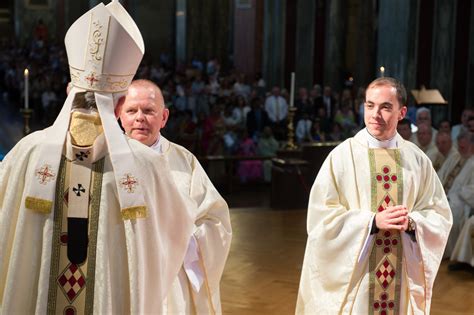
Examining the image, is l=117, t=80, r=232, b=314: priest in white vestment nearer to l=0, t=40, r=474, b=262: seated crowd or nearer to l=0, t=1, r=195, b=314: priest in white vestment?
l=0, t=1, r=195, b=314: priest in white vestment

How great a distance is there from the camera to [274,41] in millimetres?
20922

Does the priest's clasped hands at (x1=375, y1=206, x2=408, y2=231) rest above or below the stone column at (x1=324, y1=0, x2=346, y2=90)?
below

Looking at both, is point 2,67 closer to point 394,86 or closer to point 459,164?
point 459,164

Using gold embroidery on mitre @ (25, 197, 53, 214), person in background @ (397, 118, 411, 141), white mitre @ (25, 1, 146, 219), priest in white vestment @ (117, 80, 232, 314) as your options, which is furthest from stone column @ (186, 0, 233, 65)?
gold embroidery on mitre @ (25, 197, 53, 214)

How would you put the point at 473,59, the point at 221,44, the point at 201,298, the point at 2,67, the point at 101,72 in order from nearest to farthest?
1. the point at 101,72
2. the point at 201,298
3. the point at 473,59
4. the point at 2,67
5. the point at 221,44

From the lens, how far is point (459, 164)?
862 cm

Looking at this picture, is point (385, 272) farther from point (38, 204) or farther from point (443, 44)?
point (443, 44)

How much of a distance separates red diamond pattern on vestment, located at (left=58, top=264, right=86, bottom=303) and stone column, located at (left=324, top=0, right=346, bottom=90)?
17718 mm

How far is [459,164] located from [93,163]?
6.31 meters

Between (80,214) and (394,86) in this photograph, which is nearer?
(80,214)

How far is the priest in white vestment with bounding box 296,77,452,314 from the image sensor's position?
175 inches

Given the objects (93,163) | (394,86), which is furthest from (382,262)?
(93,163)

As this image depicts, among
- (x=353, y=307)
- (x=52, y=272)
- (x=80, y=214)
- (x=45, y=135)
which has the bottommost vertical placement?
(x=353, y=307)

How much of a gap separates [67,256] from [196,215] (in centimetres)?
109
